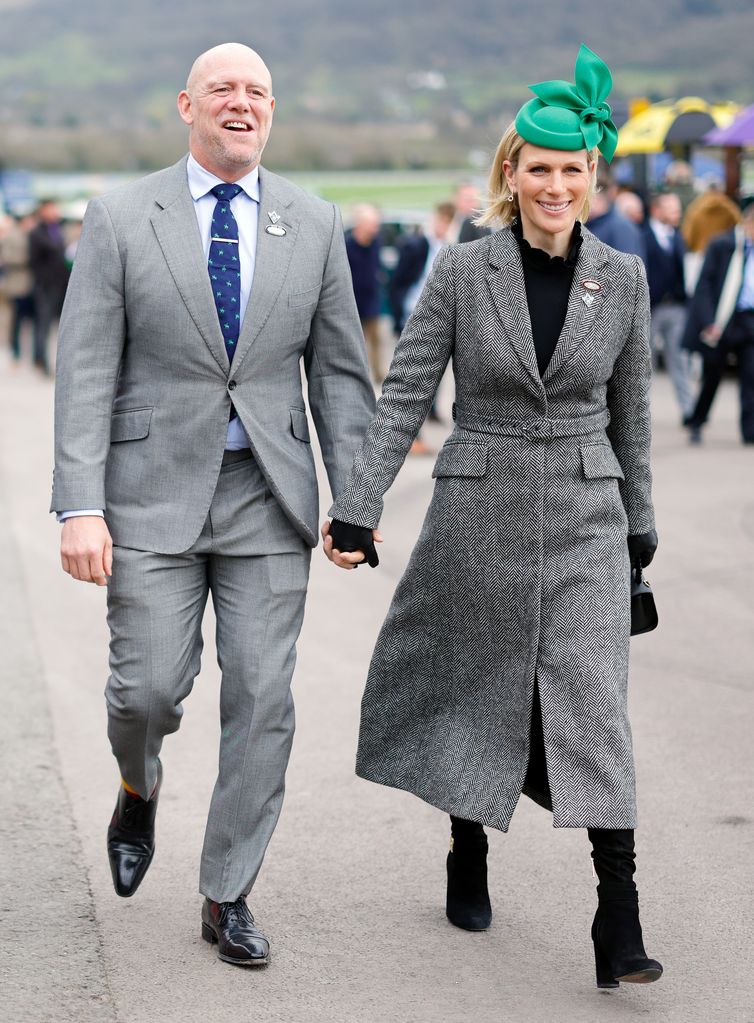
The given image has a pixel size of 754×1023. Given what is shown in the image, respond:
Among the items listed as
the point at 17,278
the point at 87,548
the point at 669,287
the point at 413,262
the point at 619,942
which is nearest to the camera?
the point at 619,942

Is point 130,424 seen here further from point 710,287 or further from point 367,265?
point 367,265

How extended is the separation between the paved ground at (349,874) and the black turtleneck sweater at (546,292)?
54.2 inches

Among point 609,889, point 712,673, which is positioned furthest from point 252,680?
point 712,673

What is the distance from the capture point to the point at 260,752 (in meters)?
3.87

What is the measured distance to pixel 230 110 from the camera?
375 centimetres

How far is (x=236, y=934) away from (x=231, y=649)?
0.65 metres

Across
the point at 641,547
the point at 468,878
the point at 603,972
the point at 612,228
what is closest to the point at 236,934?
the point at 468,878

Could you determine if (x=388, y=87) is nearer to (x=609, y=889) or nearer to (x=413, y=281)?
(x=413, y=281)

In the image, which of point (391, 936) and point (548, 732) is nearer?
point (548, 732)

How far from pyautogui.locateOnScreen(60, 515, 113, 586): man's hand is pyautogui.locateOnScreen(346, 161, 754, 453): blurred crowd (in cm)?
447

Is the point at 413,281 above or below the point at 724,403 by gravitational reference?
above

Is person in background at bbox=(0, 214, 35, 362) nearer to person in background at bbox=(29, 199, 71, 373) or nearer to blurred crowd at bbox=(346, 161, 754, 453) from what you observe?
person in background at bbox=(29, 199, 71, 373)

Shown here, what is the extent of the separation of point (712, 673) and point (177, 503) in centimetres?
318

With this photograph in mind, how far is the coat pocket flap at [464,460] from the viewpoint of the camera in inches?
151
